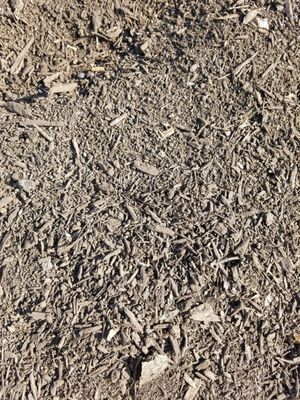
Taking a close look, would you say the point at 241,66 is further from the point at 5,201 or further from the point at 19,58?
the point at 5,201

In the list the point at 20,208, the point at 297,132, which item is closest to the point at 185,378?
the point at 20,208

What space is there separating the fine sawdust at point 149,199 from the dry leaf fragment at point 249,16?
0.03m

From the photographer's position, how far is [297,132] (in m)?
3.23

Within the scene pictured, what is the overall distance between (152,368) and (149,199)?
3.14 feet

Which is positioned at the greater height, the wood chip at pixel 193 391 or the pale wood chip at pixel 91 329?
the pale wood chip at pixel 91 329

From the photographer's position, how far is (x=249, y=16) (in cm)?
350

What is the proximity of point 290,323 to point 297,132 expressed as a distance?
1.19 meters

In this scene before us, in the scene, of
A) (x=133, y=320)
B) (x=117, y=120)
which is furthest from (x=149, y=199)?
(x=133, y=320)

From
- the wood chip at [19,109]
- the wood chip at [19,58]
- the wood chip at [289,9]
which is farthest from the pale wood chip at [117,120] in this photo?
the wood chip at [289,9]

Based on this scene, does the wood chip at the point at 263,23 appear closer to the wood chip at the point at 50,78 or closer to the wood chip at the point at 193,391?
the wood chip at the point at 50,78

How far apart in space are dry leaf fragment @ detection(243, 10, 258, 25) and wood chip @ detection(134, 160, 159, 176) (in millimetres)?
1235

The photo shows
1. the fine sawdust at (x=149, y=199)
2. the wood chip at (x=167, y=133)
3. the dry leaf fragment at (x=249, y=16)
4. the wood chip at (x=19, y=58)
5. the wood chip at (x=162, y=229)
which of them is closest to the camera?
the fine sawdust at (x=149, y=199)

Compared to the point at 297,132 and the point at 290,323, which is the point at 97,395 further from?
the point at 297,132

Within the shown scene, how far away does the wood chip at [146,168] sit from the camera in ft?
10.2
